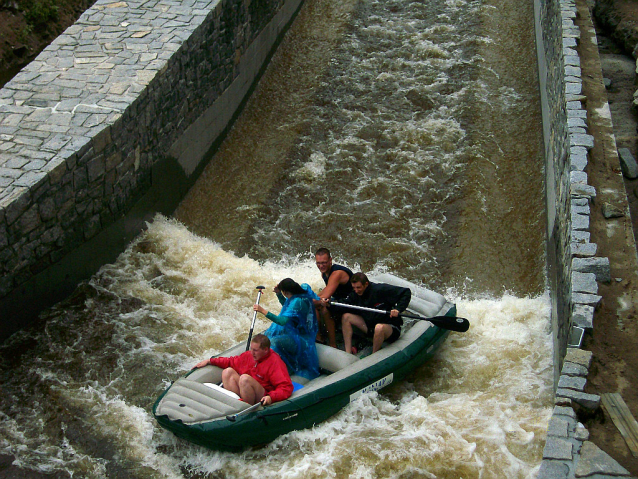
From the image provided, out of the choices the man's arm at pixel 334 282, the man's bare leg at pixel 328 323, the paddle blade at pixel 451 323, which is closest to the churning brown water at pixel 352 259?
the paddle blade at pixel 451 323

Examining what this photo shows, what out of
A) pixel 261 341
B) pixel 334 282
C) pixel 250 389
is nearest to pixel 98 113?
pixel 334 282

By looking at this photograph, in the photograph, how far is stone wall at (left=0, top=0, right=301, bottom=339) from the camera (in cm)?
687

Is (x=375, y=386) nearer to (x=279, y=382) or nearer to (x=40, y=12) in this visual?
(x=279, y=382)

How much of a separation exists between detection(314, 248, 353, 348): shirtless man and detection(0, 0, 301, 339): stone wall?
258 centimetres

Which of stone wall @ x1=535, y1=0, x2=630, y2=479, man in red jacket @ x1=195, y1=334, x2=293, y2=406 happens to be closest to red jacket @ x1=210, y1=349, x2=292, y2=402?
man in red jacket @ x1=195, y1=334, x2=293, y2=406

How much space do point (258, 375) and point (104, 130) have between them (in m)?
3.24

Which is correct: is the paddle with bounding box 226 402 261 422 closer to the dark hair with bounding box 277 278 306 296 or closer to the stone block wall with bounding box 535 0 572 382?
the dark hair with bounding box 277 278 306 296

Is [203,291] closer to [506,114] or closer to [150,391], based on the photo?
[150,391]

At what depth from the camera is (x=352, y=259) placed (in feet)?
27.7

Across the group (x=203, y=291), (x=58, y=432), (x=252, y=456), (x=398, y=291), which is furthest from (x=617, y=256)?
(x=58, y=432)

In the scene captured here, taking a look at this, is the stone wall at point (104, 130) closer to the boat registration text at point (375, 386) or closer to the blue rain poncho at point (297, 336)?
the blue rain poncho at point (297, 336)

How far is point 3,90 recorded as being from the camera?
8.09 m

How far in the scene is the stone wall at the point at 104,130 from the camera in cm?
687

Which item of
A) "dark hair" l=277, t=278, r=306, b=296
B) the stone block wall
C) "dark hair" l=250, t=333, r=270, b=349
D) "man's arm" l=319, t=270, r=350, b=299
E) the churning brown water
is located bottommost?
the churning brown water
